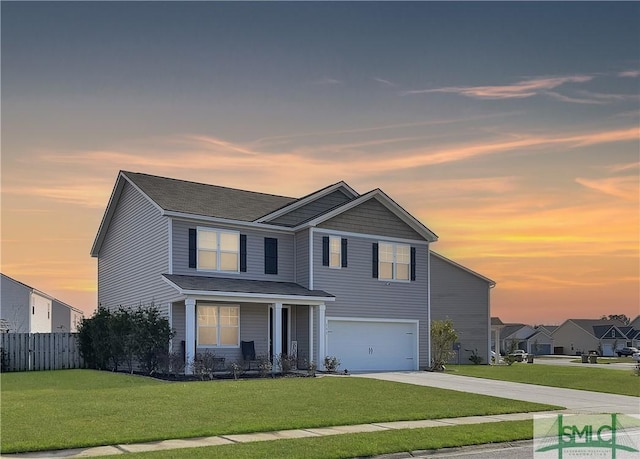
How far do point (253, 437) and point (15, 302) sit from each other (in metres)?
45.5

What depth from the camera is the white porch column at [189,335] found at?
83.7ft

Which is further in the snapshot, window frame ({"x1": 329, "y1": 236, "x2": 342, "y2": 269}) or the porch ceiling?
window frame ({"x1": 329, "y1": 236, "x2": 342, "y2": 269})

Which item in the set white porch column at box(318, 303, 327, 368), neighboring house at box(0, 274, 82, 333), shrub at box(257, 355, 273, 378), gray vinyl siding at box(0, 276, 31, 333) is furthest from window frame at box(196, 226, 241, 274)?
gray vinyl siding at box(0, 276, 31, 333)

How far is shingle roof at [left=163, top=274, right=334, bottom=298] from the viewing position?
26.2m

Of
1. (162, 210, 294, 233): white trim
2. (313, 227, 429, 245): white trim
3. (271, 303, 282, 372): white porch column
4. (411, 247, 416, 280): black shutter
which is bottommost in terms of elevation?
(271, 303, 282, 372): white porch column

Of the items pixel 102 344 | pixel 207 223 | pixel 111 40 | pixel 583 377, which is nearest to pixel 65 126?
pixel 111 40

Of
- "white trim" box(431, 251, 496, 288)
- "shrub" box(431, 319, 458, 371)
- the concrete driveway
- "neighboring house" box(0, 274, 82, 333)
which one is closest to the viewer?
the concrete driveway

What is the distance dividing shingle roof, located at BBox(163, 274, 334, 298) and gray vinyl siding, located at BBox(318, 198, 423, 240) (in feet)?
9.42

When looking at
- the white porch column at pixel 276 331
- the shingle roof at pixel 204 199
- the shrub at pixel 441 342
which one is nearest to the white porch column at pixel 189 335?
the white porch column at pixel 276 331

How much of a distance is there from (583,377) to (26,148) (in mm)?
22351

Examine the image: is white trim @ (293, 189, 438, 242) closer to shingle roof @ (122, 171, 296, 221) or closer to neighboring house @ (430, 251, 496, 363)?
shingle roof @ (122, 171, 296, 221)

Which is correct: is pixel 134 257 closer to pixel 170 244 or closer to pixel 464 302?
pixel 170 244

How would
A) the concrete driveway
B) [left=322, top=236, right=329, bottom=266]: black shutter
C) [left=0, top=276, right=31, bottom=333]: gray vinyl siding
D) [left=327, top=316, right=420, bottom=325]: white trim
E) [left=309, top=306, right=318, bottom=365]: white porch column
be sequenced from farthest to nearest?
[left=0, top=276, right=31, bottom=333]: gray vinyl siding, [left=327, top=316, right=420, bottom=325]: white trim, [left=322, top=236, right=329, bottom=266]: black shutter, [left=309, top=306, right=318, bottom=365]: white porch column, the concrete driveway

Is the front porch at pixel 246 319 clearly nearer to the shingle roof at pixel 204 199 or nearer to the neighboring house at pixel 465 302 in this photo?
the shingle roof at pixel 204 199
